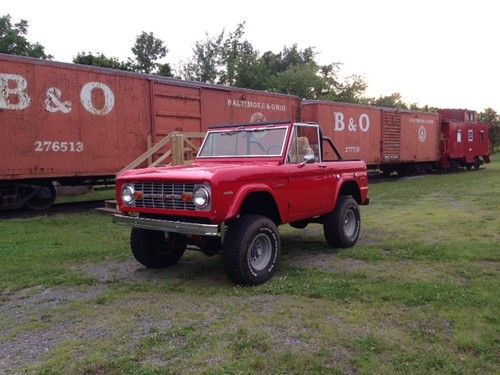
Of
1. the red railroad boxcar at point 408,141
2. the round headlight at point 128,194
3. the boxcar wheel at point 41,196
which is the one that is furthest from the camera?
the red railroad boxcar at point 408,141

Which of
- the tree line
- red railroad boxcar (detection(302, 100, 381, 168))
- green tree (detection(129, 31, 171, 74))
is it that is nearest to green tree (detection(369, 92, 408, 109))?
the tree line

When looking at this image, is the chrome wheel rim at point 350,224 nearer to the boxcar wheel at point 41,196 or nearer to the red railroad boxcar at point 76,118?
the red railroad boxcar at point 76,118

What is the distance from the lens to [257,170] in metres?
5.80

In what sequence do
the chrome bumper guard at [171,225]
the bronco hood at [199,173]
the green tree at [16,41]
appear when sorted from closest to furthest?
the chrome bumper guard at [171,225]
the bronco hood at [199,173]
the green tree at [16,41]

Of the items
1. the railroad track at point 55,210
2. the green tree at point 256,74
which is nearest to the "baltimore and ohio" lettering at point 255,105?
the railroad track at point 55,210

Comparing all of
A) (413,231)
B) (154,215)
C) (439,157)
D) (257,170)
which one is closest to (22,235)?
(154,215)

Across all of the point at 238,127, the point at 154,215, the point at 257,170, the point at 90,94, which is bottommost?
the point at 154,215

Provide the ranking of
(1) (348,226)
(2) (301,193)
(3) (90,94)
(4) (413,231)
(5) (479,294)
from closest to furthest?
(5) (479,294)
(2) (301,193)
(1) (348,226)
(4) (413,231)
(3) (90,94)

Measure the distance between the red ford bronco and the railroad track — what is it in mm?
6245

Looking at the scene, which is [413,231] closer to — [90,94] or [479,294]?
[479,294]

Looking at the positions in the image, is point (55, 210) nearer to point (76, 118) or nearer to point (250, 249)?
point (76, 118)

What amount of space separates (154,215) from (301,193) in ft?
6.21

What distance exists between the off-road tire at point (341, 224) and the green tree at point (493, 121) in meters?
50.3

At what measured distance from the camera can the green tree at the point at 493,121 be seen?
52.5m
